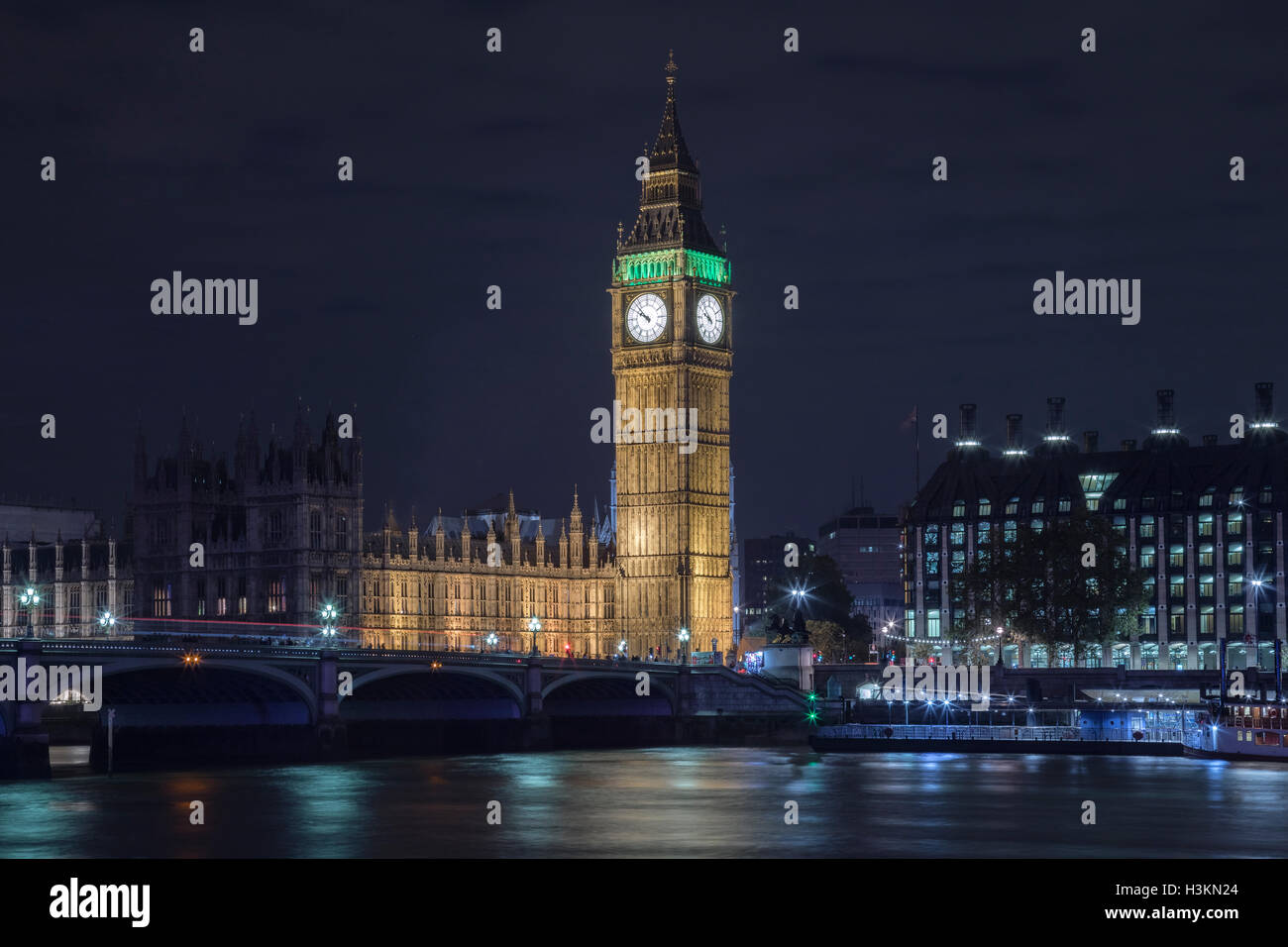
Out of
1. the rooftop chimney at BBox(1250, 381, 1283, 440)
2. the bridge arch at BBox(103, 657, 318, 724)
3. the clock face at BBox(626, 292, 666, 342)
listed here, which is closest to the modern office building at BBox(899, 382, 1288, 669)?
the rooftop chimney at BBox(1250, 381, 1283, 440)

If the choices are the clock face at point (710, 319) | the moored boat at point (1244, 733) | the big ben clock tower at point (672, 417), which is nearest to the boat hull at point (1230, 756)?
the moored boat at point (1244, 733)

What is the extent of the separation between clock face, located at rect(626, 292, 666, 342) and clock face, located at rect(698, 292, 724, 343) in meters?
2.99

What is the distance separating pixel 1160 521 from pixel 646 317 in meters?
39.8

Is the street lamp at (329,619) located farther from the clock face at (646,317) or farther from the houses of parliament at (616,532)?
the clock face at (646,317)

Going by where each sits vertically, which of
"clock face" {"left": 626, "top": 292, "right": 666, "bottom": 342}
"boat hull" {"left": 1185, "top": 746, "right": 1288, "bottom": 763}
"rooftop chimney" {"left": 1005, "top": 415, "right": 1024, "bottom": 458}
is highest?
"clock face" {"left": 626, "top": 292, "right": 666, "bottom": 342}

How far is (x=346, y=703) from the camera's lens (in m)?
129

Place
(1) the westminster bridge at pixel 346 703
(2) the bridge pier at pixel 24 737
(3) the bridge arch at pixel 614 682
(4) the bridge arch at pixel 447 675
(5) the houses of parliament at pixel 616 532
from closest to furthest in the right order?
(2) the bridge pier at pixel 24 737, (1) the westminster bridge at pixel 346 703, (4) the bridge arch at pixel 447 675, (3) the bridge arch at pixel 614 682, (5) the houses of parliament at pixel 616 532

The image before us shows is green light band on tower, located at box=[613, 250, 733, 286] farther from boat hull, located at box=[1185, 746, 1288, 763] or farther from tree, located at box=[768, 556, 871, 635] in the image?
boat hull, located at box=[1185, 746, 1288, 763]

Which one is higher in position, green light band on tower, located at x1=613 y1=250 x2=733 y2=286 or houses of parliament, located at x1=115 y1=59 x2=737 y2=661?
green light band on tower, located at x1=613 y1=250 x2=733 y2=286

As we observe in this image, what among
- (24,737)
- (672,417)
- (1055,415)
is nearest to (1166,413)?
(1055,415)

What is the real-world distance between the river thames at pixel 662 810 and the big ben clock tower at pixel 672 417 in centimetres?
6204

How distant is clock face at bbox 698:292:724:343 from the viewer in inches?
6821

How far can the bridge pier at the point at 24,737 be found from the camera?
9431cm

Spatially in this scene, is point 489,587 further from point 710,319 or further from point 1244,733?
point 1244,733
